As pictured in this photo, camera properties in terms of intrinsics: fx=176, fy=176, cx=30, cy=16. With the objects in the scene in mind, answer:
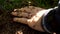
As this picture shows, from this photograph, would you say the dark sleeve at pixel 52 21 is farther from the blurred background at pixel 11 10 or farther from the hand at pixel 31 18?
the blurred background at pixel 11 10

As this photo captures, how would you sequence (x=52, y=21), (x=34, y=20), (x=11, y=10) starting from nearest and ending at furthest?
1. (x=52, y=21)
2. (x=34, y=20)
3. (x=11, y=10)

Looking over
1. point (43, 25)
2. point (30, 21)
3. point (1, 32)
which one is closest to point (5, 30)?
point (1, 32)

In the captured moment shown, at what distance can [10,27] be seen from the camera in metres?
1.58

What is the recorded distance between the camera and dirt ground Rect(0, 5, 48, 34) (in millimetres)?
1544

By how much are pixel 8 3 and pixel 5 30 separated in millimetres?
288

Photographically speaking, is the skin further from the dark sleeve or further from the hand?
the dark sleeve

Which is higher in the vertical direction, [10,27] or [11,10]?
[11,10]

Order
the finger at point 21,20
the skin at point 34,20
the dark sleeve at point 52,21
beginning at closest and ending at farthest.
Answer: the dark sleeve at point 52,21 → the skin at point 34,20 → the finger at point 21,20

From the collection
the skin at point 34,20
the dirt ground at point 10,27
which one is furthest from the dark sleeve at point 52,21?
the dirt ground at point 10,27

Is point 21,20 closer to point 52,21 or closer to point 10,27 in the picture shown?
point 10,27

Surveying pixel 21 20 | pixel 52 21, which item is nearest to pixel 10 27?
pixel 21 20

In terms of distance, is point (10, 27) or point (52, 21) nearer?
point (52, 21)

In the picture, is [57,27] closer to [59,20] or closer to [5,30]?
[59,20]

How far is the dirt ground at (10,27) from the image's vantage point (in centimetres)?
154
